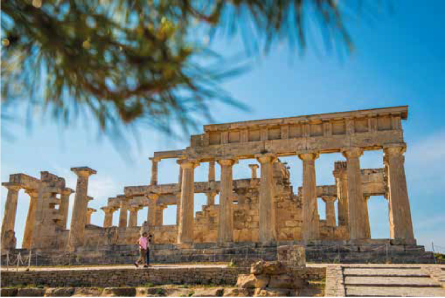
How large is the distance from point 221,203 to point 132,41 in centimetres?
2005

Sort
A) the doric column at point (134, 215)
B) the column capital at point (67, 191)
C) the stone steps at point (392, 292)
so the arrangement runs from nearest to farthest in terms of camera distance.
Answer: the stone steps at point (392, 292), the column capital at point (67, 191), the doric column at point (134, 215)

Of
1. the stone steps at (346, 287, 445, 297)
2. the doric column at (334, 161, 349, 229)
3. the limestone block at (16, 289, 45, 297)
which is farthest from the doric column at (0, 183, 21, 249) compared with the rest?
the stone steps at (346, 287, 445, 297)

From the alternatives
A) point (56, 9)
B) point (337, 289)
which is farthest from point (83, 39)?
point (337, 289)

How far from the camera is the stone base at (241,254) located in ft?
64.0

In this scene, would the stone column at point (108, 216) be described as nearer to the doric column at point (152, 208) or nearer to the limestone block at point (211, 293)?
the doric column at point (152, 208)

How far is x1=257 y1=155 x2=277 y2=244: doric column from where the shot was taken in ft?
76.4

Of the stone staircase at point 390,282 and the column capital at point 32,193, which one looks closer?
the stone staircase at point 390,282

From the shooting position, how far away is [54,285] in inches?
623

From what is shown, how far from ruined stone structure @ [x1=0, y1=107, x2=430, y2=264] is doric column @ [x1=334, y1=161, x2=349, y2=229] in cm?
6

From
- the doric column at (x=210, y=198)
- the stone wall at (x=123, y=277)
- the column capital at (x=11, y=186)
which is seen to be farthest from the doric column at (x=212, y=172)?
the stone wall at (x=123, y=277)

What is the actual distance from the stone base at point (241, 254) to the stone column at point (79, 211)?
4.43 ft

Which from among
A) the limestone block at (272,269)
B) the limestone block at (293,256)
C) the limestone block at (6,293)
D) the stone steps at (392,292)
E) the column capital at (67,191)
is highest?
the column capital at (67,191)

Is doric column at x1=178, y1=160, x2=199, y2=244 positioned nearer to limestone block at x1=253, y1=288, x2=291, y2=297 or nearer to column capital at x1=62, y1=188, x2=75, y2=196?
column capital at x1=62, y1=188, x2=75, y2=196

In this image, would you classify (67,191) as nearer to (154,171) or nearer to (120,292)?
(154,171)
